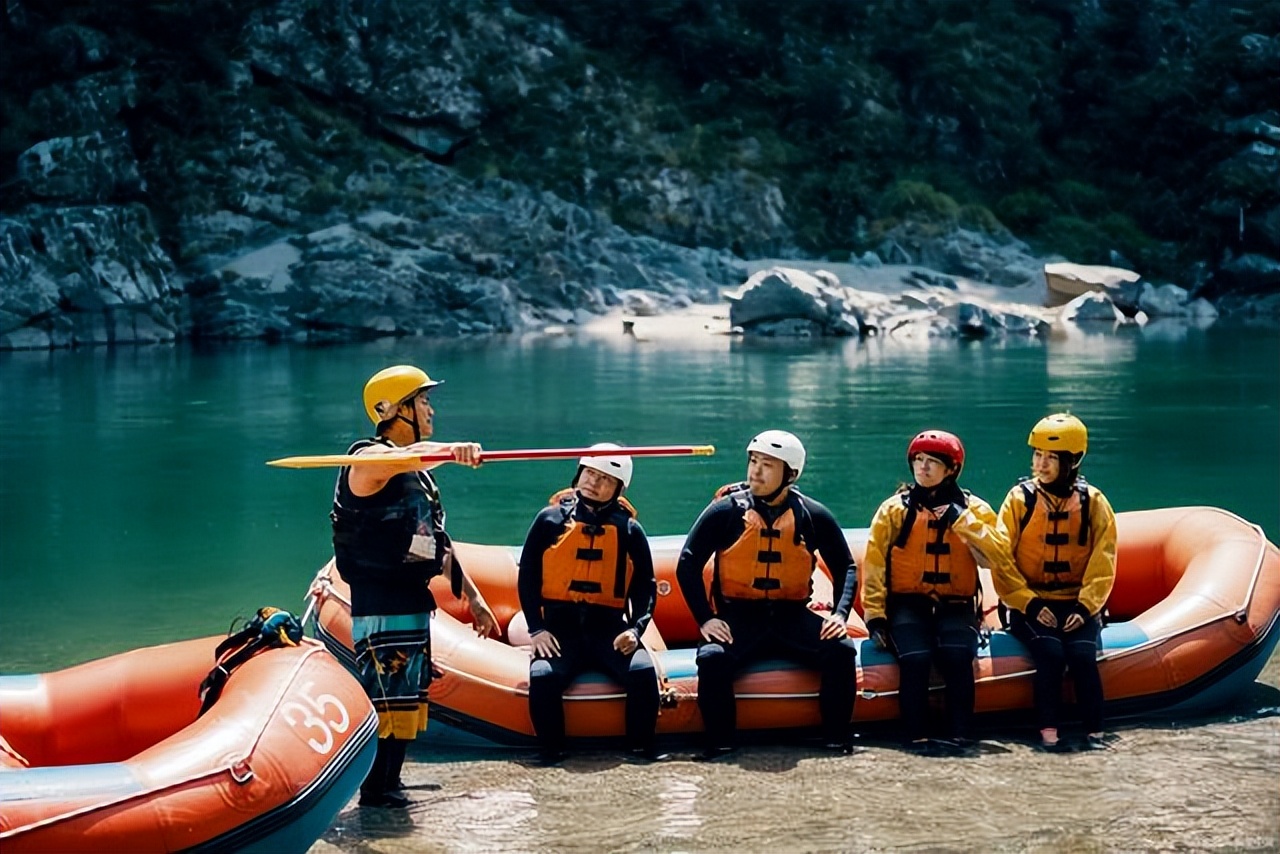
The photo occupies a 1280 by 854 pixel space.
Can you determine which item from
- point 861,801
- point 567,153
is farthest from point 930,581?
point 567,153

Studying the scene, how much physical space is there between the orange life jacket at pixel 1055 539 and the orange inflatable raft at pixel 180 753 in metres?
2.74

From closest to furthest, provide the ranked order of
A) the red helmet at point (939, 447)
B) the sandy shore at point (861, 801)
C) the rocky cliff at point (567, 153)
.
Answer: the sandy shore at point (861, 801), the red helmet at point (939, 447), the rocky cliff at point (567, 153)

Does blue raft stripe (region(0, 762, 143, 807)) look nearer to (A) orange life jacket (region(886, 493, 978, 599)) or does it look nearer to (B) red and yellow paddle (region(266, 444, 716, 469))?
(B) red and yellow paddle (region(266, 444, 716, 469))

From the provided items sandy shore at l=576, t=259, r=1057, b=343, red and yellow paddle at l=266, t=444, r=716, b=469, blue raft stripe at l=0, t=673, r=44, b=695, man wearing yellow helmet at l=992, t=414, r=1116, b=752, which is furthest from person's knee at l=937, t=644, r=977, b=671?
sandy shore at l=576, t=259, r=1057, b=343

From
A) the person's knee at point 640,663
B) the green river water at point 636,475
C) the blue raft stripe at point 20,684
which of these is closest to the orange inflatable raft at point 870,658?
the person's knee at point 640,663

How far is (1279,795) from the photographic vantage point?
509 cm

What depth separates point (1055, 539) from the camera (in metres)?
6.12

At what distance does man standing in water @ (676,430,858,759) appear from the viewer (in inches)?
230

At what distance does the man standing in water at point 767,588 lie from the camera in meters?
5.84

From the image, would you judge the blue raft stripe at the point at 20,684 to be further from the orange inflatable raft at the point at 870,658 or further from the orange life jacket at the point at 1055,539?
the orange life jacket at the point at 1055,539

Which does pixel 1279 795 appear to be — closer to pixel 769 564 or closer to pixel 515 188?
pixel 769 564

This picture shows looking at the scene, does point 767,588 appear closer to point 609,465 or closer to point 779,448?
point 779,448

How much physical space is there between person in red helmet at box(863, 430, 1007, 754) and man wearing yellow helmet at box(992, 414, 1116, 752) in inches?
6.9

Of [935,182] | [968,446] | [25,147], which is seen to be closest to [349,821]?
[968,446]
